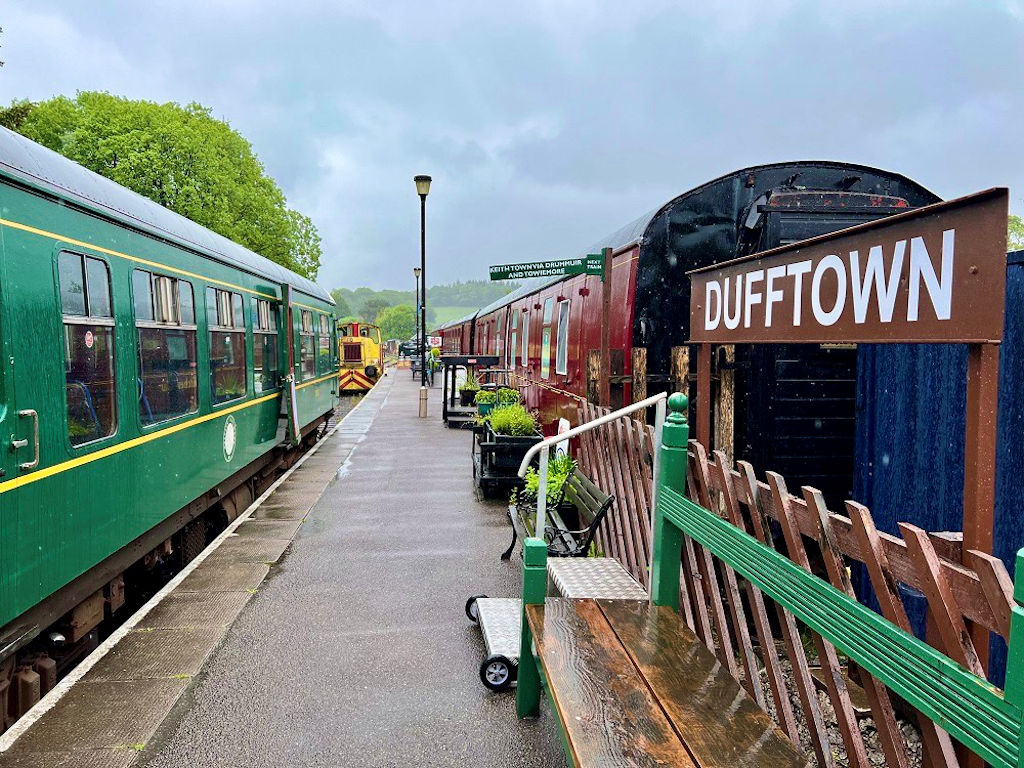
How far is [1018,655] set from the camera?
4.87ft

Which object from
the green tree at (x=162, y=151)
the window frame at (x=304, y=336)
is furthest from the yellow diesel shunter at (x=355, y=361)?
the window frame at (x=304, y=336)

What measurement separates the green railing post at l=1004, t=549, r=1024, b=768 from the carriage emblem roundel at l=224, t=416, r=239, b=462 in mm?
7401

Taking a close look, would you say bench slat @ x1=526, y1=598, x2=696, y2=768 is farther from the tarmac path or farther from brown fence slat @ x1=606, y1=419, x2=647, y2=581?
brown fence slat @ x1=606, y1=419, x2=647, y2=581

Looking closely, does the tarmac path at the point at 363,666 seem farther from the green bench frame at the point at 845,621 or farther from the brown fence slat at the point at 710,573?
the brown fence slat at the point at 710,573

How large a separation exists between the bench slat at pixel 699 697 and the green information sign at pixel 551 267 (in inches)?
140

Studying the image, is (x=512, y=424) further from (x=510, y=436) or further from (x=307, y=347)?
(x=307, y=347)

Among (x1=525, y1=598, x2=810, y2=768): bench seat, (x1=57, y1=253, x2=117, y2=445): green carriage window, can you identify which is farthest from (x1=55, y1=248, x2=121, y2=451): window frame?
(x1=525, y1=598, x2=810, y2=768): bench seat

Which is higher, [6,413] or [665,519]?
[6,413]

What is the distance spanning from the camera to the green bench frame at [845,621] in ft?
4.97

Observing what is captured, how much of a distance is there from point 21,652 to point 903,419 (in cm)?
566

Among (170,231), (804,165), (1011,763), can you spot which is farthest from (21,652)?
(804,165)

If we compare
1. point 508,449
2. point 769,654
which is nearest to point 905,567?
point 769,654

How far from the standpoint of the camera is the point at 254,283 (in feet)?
31.1

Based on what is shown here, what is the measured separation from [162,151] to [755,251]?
2981 centimetres
